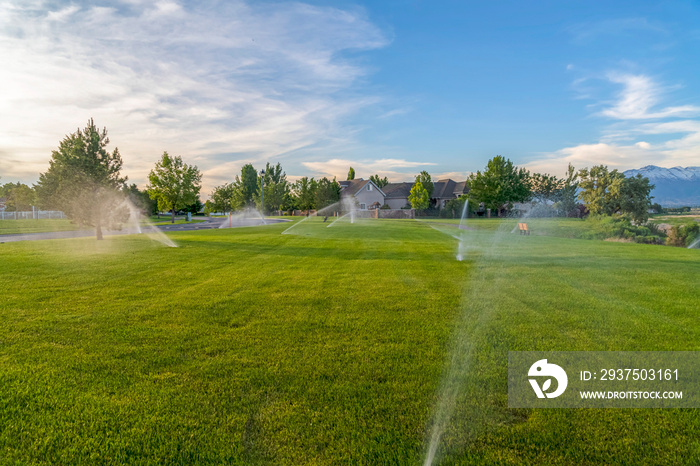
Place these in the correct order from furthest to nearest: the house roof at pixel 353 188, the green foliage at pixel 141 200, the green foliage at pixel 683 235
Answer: the house roof at pixel 353 188, the green foliage at pixel 141 200, the green foliage at pixel 683 235

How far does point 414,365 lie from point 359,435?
1310mm

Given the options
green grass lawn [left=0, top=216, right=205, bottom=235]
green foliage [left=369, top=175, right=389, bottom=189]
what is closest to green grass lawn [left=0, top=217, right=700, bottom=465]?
green grass lawn [left=0, top=216, right=205, bottom=235]

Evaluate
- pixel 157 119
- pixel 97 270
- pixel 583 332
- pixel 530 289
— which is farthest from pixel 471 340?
pixel 157 119

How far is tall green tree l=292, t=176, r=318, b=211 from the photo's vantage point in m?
67.5

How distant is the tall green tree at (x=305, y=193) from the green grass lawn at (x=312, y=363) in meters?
59.4

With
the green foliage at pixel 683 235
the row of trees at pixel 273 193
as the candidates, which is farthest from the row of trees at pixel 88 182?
the row of trees at pixel 273 193

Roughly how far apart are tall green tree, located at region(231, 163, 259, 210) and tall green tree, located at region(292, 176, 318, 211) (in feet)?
41.3

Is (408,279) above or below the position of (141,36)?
below

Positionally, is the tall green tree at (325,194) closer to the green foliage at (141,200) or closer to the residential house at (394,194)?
the residential house at (394,194)

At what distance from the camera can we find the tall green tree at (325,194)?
65.1 metres

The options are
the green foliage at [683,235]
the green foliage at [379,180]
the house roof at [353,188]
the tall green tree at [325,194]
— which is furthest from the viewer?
the green foliage at [379,180]

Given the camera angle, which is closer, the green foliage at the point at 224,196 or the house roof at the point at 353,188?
the house roof at the point at 353,188

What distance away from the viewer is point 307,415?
2803 millimetres

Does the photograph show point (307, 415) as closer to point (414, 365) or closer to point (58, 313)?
point (414, 365)
